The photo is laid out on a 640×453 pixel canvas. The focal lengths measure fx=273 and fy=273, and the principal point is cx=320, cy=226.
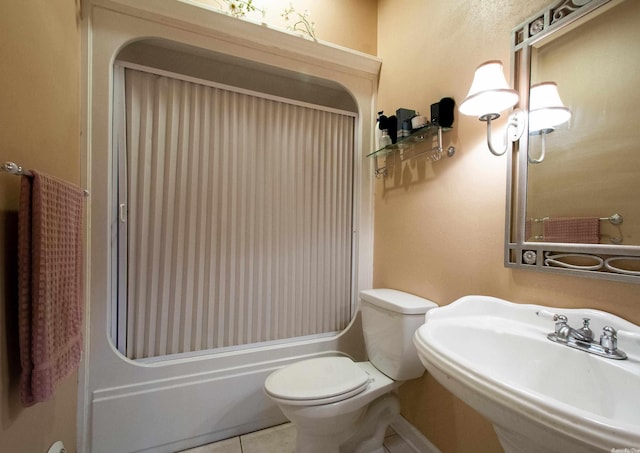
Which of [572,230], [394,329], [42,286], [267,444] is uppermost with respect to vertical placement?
[572,230]

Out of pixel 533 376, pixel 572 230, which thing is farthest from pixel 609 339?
pixel 572 230

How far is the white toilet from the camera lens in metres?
1.12

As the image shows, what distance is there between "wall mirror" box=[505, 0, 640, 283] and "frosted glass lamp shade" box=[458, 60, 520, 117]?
0.07m

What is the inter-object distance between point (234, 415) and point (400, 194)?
4.99 feet

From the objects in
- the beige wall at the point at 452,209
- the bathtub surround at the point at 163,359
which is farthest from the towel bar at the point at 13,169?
the beige wall at the point at 452,209

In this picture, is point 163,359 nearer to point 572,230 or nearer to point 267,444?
point 267,444

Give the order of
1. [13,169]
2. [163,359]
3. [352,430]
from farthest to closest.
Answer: [163,359] < [352,430] < [13,169]

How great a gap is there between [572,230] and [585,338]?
0.32 meters

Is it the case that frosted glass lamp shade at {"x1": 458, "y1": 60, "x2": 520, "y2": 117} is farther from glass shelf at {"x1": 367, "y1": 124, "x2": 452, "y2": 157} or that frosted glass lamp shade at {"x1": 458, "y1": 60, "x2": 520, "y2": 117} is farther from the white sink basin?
the white sink basin

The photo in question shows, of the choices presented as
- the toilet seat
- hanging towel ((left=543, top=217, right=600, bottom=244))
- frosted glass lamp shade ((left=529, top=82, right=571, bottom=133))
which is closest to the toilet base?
the toilet seat

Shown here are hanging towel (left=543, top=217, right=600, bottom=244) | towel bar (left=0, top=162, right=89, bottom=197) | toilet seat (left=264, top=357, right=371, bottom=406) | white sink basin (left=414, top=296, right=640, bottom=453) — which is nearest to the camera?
white sink basin (left=414, top=296, right=640, bottom=453)

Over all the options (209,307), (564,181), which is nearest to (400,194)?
(564,181)

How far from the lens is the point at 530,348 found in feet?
2.68

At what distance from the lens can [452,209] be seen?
124 cm
